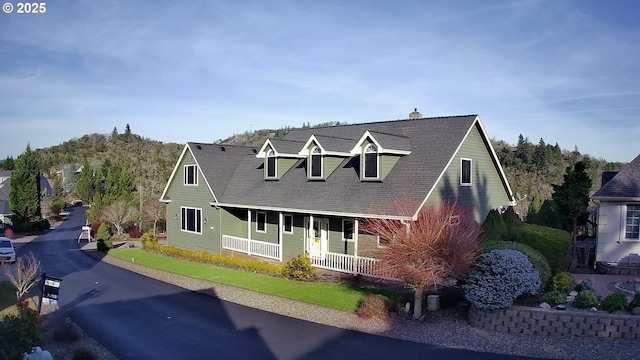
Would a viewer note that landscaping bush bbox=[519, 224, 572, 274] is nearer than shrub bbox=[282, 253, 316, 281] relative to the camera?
Yes

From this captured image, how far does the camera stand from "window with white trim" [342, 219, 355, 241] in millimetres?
22322

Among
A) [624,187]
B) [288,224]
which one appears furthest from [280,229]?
[624,187]

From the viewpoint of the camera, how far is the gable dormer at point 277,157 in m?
26.2

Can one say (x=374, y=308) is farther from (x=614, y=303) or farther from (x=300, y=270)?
Result: (x=614, y=303)

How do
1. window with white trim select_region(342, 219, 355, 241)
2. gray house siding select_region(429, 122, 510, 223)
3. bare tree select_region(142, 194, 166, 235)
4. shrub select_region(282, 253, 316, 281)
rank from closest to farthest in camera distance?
shrub select_region(282, 253, 316, 281)
gray house siding select_region(429, 122, 510, 223)
window with white trim select_region(342, 219, 355, 241)
bare tree select_region(142, 194, 166, 235)

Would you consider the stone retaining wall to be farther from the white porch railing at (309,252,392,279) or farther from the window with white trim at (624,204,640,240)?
the window with white trim at (624,204,640,240)

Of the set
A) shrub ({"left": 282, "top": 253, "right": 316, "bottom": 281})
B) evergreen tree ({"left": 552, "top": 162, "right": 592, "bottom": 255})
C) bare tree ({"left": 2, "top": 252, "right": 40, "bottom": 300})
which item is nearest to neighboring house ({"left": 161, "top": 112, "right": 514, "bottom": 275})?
shrub ({"left": 282, "top": 253, "right": 316, "bottom": 281})

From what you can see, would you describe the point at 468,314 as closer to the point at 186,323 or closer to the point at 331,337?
the point at 331,337

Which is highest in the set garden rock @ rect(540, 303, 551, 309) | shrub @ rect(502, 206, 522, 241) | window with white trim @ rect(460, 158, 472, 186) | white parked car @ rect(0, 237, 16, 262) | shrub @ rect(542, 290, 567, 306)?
window with white trim @ rect(460, 158, 472, 186)

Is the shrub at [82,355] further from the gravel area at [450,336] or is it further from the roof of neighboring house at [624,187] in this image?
the roof of neighboring house at [624,187]

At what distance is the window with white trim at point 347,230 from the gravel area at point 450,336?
5670mm

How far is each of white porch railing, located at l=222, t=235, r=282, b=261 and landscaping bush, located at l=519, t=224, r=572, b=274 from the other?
39.8 feet

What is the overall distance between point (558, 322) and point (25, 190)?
48567mm

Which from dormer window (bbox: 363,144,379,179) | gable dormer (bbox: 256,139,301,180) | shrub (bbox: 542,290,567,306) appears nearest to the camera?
shrub (bbox: 542,290,567,306)
